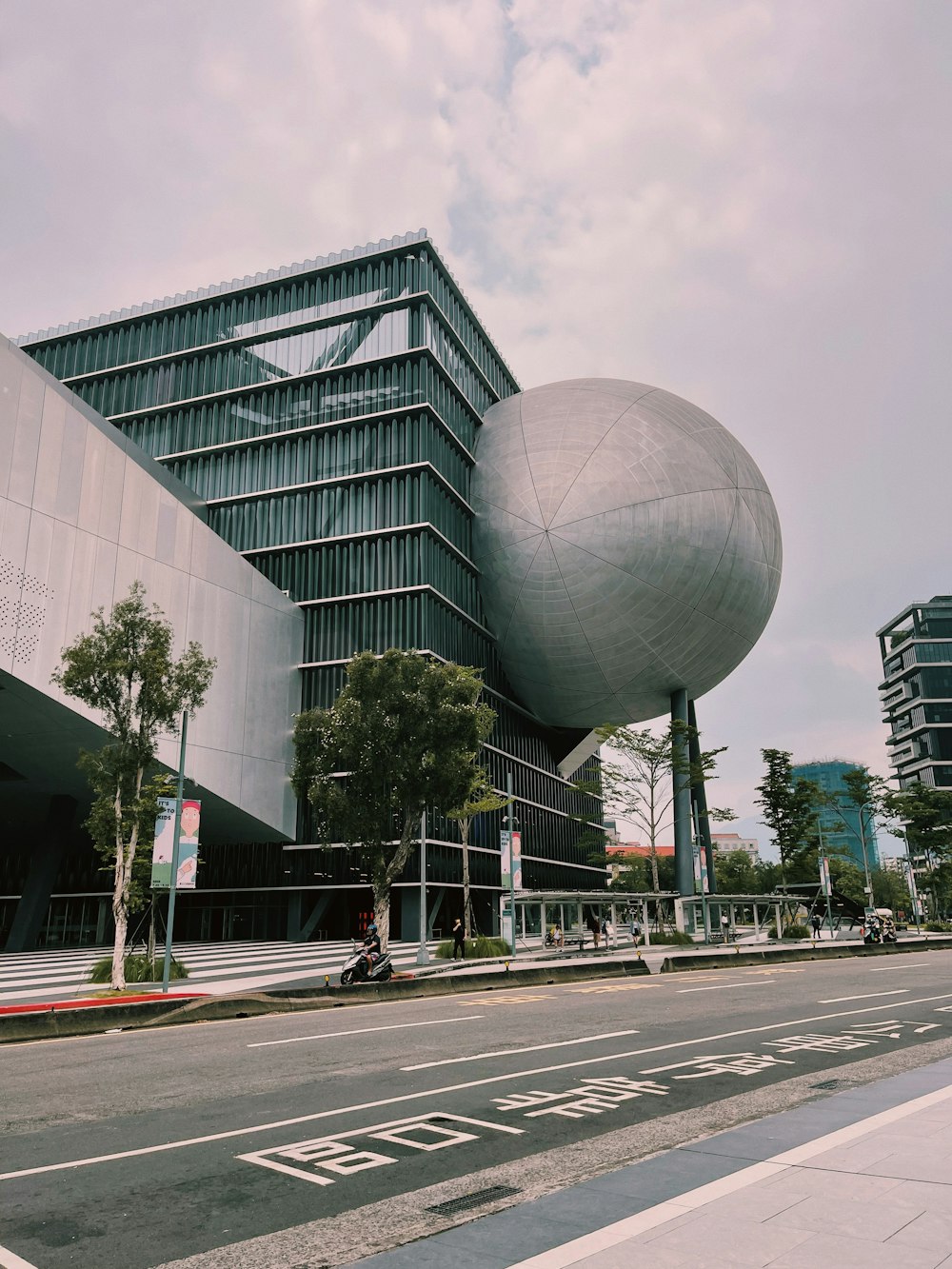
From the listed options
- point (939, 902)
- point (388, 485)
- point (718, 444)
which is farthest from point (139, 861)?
point (939, 902)

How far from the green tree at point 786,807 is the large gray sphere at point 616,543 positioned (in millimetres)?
9548

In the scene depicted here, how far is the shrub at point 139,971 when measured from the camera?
77.9ft

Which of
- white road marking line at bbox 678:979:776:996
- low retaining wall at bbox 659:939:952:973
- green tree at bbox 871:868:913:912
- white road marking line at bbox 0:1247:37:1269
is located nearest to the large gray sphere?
low retaining wall at bbox 659:939:952:973

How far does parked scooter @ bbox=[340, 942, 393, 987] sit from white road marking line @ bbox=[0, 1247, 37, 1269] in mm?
17145

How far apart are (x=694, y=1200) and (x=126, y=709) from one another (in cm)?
2147

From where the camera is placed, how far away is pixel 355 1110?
27.4 feet

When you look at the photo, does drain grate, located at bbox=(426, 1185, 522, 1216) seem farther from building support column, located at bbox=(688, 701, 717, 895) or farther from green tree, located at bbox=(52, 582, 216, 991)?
building support column, located at bbox=(688, 701, 717, 895)

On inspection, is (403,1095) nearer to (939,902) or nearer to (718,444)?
(718,444)

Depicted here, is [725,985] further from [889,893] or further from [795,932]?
[889,893]

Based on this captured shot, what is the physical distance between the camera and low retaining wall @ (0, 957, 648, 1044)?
15242 millimetres

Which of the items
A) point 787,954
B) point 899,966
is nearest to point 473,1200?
point 899,966

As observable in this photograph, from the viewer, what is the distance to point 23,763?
39469mm

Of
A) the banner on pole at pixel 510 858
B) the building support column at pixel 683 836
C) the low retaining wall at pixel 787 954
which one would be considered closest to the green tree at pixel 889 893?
the building support column at pixel 683 836

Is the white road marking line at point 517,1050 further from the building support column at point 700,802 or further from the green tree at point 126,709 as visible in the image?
the building support column at point 700,802
